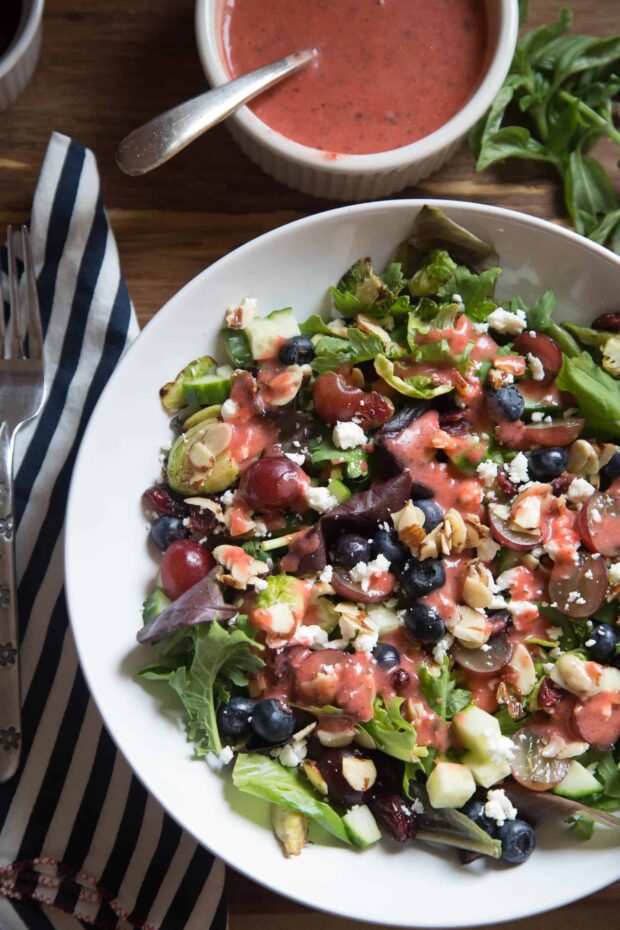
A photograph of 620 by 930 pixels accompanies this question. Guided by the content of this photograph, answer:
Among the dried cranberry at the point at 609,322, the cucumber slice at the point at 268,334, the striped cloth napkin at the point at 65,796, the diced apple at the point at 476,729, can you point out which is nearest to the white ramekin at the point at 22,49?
the striped cloth napkin at the point at 65,796

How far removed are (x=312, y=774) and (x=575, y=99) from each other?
1913 mm

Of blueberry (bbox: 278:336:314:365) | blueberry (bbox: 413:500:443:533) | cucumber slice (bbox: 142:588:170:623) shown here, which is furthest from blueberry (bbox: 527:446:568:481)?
cucumber slice (bbox: 142:588:170:623)

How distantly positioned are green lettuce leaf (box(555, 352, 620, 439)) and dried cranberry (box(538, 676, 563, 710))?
619 mm

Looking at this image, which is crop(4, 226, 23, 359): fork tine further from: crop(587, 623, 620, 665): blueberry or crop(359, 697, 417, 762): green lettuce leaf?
crop(587, 623, 620, 665): blueberry

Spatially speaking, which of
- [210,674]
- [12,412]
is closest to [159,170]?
[12,412]

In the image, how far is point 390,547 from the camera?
7.44 ft

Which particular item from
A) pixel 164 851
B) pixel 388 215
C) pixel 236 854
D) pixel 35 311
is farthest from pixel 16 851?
pixel 388 215

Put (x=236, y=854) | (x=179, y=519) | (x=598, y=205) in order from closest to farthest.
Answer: (x=236, y=854), (x=179, y=519), (x=598, y=205)

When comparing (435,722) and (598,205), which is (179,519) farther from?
(598,205)

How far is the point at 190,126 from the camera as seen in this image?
96.8 inches

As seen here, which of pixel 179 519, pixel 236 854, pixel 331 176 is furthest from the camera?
pixel 331 176

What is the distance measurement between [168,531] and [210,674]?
37 centimetres

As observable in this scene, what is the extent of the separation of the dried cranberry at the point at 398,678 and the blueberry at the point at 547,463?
571 mm

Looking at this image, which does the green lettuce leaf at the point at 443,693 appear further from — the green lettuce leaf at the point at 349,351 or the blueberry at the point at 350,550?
the green lettuce leaf at the point at 349,351
